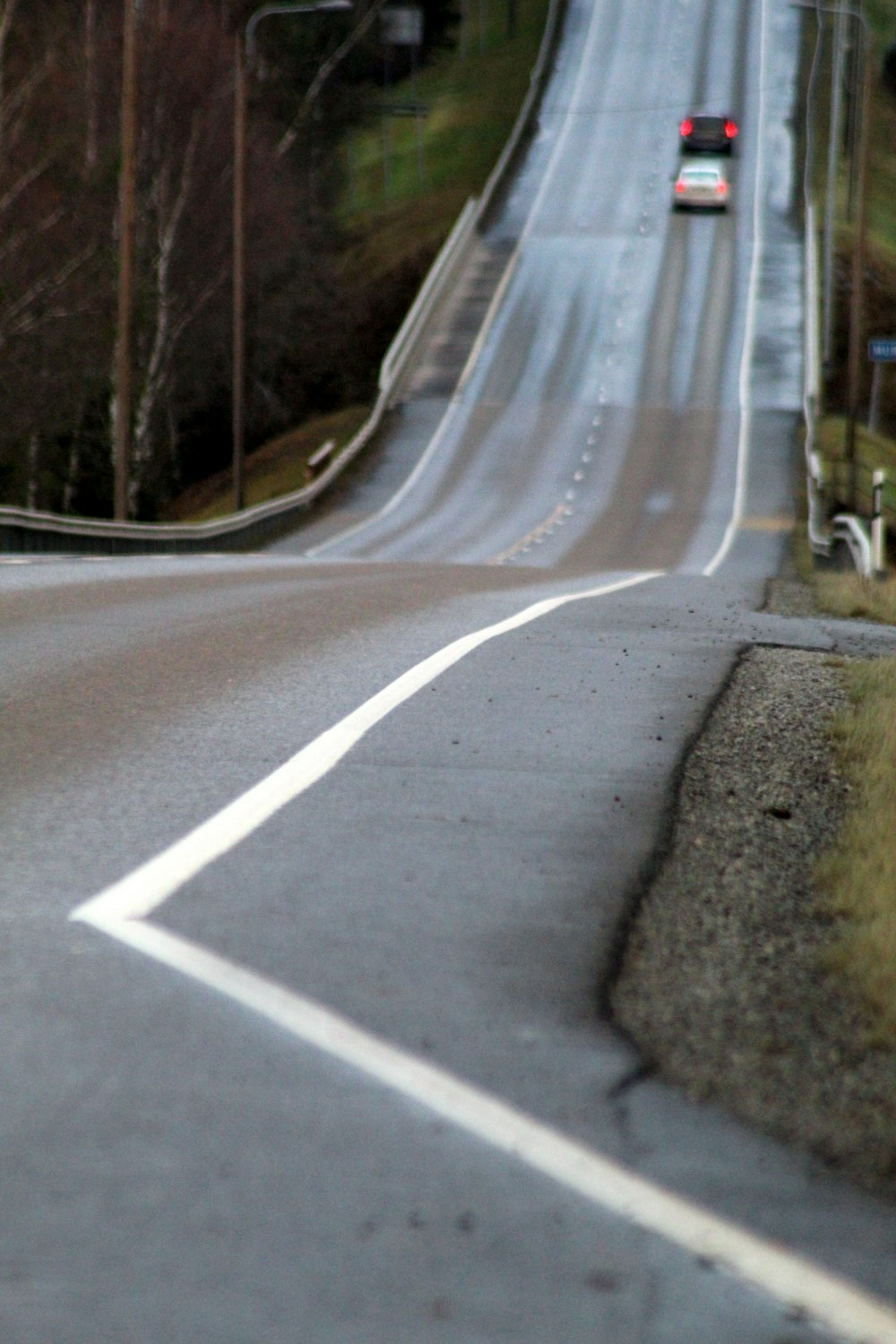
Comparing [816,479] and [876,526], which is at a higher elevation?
[876,526]

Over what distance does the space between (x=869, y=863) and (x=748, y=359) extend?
5112 cm

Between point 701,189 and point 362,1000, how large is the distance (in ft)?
215

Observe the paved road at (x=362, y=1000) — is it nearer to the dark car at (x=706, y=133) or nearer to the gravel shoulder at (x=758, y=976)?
the gravel shoulder at (x=758, y=976)

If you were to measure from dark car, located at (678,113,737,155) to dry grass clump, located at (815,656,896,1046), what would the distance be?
64.5m

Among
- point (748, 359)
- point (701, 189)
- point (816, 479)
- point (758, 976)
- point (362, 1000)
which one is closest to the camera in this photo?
point (362, 1000)

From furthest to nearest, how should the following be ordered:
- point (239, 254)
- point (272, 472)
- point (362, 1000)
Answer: point (272, 472)
point (239, 254)
point (362, 1000)

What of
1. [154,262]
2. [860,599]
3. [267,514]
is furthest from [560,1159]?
[154,262]

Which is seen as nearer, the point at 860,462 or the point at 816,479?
the point at 816,479

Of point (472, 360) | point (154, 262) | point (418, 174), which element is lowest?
point (472, 360)

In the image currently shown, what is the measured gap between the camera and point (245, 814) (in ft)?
20.9

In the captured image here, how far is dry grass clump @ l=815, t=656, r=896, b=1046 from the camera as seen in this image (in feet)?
15.8

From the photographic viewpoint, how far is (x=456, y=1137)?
3754 mm

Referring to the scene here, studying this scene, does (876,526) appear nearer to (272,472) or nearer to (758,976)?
(758,976)

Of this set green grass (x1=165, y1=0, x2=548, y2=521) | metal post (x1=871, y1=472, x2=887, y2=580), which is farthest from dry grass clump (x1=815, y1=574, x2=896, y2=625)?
green grass (x1=165, y1=0, x2=548, y2=521)
